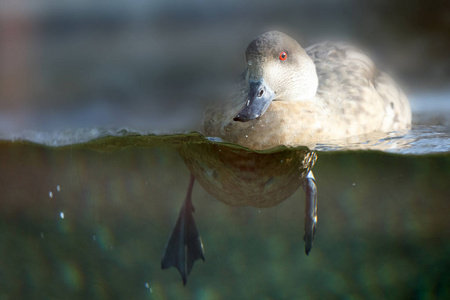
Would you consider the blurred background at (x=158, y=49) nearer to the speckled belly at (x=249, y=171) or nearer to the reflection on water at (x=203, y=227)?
the reflection on water at (x=203, y=227)

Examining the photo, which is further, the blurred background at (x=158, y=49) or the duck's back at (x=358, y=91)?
the blurred background at (x=158, y=49)

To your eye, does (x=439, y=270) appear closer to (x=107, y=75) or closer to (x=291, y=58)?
(x=291, y=58)

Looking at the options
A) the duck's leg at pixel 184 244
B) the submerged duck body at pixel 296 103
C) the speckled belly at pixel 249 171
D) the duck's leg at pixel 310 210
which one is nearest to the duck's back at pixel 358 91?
the submerged duck body at pixel 296 103

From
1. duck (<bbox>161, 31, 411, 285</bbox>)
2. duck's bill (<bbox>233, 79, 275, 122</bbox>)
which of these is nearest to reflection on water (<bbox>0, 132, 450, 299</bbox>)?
duck (<bbox>161, 31, 411, 285</bbox>)

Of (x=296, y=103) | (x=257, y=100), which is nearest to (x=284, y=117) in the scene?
(x=296, y=103)

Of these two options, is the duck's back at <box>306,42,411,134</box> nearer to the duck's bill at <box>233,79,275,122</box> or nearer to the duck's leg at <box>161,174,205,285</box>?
the duck's bill at <box>233,79,275,122</box>

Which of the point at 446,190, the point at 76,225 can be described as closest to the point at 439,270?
the point at 446,190

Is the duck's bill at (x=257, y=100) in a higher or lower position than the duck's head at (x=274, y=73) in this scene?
lower
